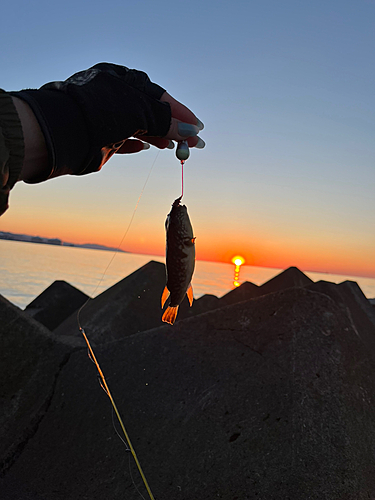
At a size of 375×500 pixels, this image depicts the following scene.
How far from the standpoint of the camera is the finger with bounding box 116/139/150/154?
7.54 feet

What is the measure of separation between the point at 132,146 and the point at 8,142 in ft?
3.81

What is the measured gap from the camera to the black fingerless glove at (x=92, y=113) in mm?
1379

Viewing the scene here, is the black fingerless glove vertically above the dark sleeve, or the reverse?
the black fingerless glove

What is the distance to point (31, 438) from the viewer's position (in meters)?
3.84

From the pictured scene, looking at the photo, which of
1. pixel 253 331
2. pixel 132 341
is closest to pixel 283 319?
pixel 253 331

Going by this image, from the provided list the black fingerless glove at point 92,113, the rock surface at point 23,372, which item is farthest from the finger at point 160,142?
the rock surface at point 23,372

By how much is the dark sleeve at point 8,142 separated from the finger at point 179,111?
93cm

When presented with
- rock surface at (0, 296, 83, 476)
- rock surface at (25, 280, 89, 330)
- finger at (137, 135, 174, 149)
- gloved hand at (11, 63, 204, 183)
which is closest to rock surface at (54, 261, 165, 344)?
rock surface at (25, 280, 89, 330)

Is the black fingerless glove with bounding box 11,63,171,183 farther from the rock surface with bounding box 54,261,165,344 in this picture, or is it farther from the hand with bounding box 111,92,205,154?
the rock surface with bounding box 54,261,165,344

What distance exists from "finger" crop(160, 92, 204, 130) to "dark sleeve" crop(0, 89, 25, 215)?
932 millimetres

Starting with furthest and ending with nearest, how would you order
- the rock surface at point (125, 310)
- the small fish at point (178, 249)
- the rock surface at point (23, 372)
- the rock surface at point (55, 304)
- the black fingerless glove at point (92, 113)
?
1. the rock surface at point (55, 304)
2. the rock surface at point (125, 310)
3. the rock surface at point (23, 372)
4. the small fish at point (178, 249)
5. the black fingerless glove at point (92, 113)

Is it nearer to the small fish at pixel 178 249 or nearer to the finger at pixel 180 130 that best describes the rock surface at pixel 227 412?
the small fish at pixel 178 249

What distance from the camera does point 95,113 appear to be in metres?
1.54

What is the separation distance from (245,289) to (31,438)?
7.60m
